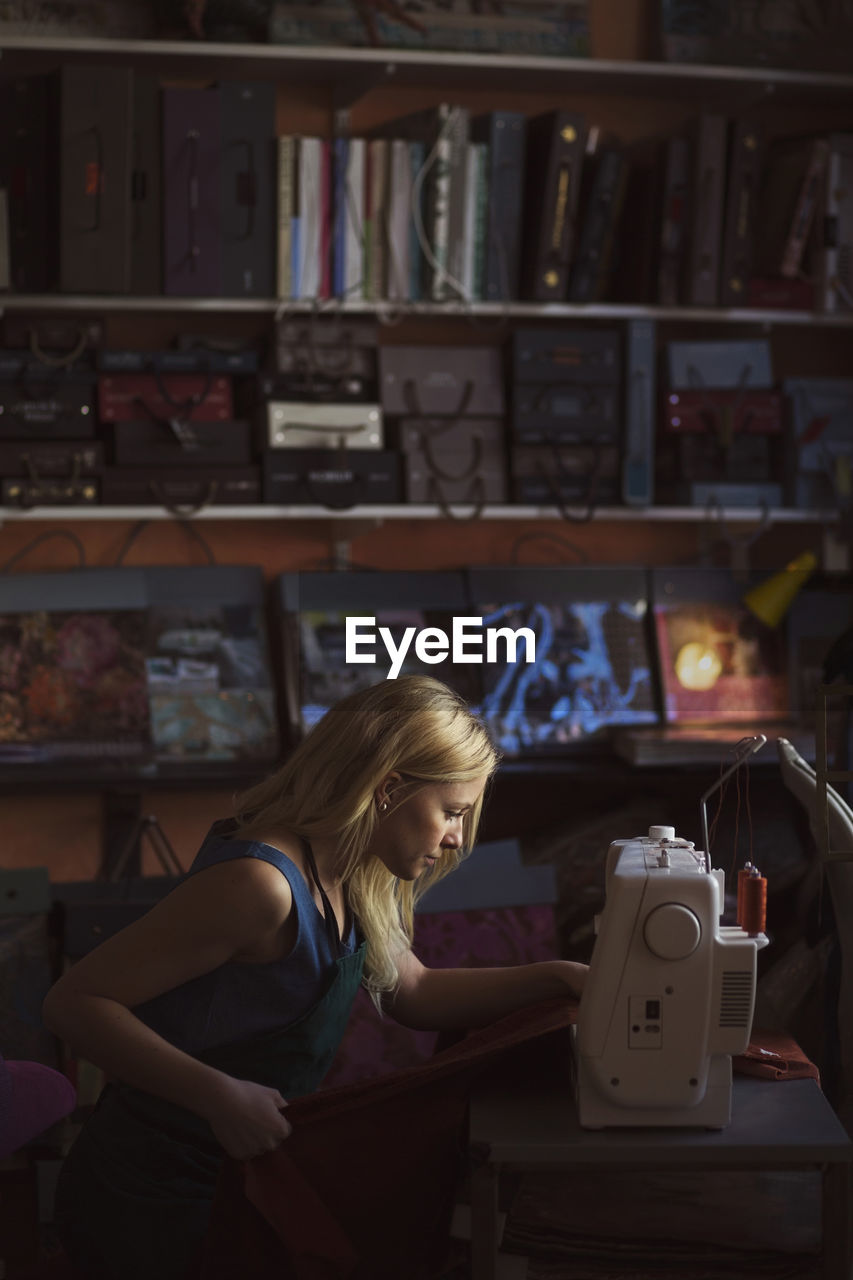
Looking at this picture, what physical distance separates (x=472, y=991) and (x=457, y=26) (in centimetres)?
218

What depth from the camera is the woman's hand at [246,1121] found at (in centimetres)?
133

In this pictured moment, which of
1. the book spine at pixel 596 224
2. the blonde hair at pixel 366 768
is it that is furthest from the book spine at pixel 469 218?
the blonde hair at pixel 366 768

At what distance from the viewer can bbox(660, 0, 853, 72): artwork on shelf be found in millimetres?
3197

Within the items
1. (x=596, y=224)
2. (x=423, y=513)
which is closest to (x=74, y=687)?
(x=423, y=513)

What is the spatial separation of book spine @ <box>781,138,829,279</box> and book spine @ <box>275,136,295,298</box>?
3.40ft

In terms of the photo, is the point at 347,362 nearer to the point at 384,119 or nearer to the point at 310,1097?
the point at 384,119

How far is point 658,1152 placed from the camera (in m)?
1.28

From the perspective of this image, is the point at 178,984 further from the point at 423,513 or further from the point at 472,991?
the point at 423,513

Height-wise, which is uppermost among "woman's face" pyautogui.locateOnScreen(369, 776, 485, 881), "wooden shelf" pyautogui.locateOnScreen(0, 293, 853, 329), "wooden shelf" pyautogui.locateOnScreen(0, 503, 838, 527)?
"wooden shelf" pyautogui.locateOnScreen(0, 293, 853, 329)

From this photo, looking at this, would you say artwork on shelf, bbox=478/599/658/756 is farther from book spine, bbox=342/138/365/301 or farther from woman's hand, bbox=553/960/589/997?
woman's hand, bbox=553/960/589/997

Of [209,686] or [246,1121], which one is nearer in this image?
[246,1121]

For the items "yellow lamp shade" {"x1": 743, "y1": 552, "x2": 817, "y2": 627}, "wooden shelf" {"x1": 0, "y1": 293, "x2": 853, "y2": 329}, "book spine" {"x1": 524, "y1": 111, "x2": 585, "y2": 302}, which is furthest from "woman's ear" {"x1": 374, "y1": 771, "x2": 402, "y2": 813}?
"yellow lamp shade" {"x1": 743, "y1": 552, "x2": 817, "y2": 627}

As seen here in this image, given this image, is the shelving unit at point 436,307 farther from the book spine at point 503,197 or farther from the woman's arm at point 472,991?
the woman's arm at point 472,991

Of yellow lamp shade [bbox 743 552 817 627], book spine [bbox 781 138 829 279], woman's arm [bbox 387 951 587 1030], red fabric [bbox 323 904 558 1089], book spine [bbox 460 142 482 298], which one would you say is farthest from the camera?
yellow lamp shade [bbox 743 552 817 627]
